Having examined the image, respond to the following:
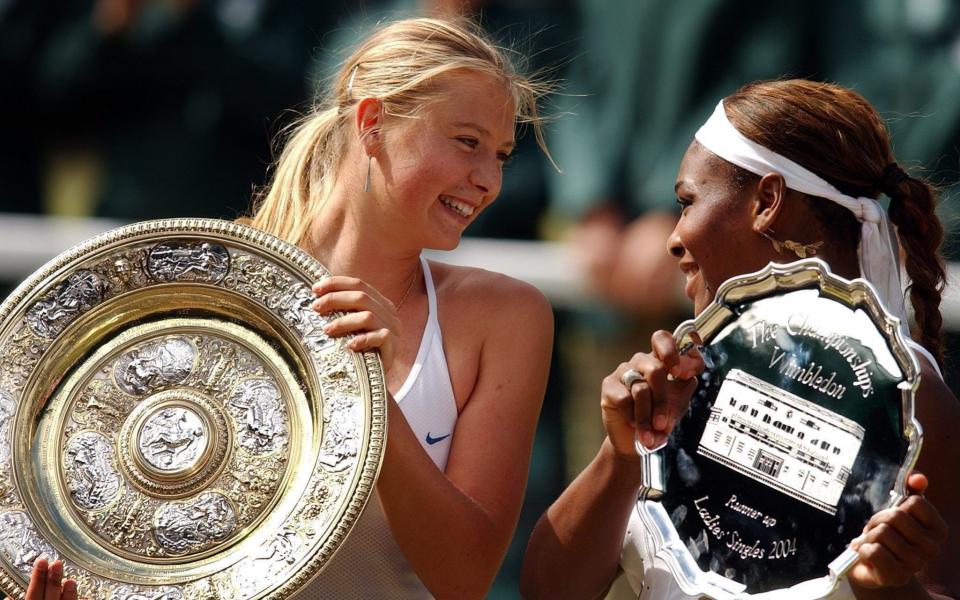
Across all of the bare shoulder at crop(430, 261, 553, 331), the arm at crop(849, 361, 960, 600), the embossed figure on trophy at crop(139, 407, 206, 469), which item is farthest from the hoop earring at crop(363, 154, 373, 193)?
the arm at crop(849, 361, 960, 600)

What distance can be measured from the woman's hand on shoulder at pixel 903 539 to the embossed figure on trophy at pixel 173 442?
1082 millimetres

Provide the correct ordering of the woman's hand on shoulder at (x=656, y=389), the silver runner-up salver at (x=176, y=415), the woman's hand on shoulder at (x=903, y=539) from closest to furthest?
the woman's hand on shoulder at (x=903, y=539)
the woman's hand on shoulder at (x=656, y=389)
the silver runner-up salver at (x=176, y=415)

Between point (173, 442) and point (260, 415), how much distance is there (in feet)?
0.48

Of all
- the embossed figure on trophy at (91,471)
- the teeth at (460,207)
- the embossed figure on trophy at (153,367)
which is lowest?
the embossed figure on trophy at (91,471)

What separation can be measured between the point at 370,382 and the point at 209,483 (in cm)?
33

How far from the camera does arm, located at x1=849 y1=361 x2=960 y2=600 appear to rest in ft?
6.16

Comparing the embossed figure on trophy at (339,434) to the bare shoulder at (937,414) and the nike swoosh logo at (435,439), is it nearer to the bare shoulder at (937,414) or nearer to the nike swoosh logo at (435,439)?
the nike swoosh logo at (435,439)

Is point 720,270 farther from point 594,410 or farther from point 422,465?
point 594,410

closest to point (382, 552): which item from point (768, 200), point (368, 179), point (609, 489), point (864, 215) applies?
point (609, 489)

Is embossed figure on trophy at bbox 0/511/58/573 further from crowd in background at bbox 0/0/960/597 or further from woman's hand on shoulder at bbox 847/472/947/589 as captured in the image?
crowd in background at bbox 0/0/960/597

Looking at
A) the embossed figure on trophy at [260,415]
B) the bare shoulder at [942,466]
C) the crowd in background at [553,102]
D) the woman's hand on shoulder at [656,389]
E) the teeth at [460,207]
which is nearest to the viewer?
the bare shoulder at [942,466]

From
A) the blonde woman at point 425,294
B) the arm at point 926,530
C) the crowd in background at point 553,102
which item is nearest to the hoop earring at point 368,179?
the blonde woman at point 425,294

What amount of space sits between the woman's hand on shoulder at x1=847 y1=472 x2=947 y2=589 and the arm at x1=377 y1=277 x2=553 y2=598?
0.75 m

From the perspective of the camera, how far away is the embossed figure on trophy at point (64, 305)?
234cm
